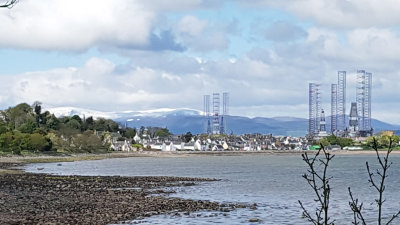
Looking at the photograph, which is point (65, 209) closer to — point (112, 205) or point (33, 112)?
point (112, 205)

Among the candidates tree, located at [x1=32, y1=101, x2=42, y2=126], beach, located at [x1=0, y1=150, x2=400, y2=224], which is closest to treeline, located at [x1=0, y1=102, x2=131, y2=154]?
tree, located at [x1=32, y1=101, x2=42, y2=126]

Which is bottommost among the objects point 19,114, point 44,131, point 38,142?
point 38,142

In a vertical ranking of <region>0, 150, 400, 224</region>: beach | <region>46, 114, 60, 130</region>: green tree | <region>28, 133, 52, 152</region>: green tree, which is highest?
<region>46, 114, 60, 130</region>: green tree

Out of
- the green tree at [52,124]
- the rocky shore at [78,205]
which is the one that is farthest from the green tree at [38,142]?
the rocky shore at [78,205]

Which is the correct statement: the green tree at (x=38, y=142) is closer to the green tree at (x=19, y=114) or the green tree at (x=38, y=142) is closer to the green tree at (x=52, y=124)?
the green tree at (x=19, y=114)

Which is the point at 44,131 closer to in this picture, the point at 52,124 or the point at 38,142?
the point at 38,142

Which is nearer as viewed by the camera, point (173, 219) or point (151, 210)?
point (173, 219)

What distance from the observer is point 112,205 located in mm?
34344

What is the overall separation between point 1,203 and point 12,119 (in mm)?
147227

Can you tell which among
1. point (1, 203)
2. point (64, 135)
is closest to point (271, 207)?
point (1, 203)

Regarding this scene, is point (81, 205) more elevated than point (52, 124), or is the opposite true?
point (52, 124)

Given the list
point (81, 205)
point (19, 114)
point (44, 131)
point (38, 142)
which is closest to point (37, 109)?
point (19, 114)

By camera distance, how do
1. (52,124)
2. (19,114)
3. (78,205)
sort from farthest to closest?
(19,114)
(52,124)
(78,205)

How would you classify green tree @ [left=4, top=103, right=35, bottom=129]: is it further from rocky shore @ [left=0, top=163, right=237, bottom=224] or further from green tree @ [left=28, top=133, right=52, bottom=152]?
rocky shore @ [left=0, top=163, right=237, bottom=224]
